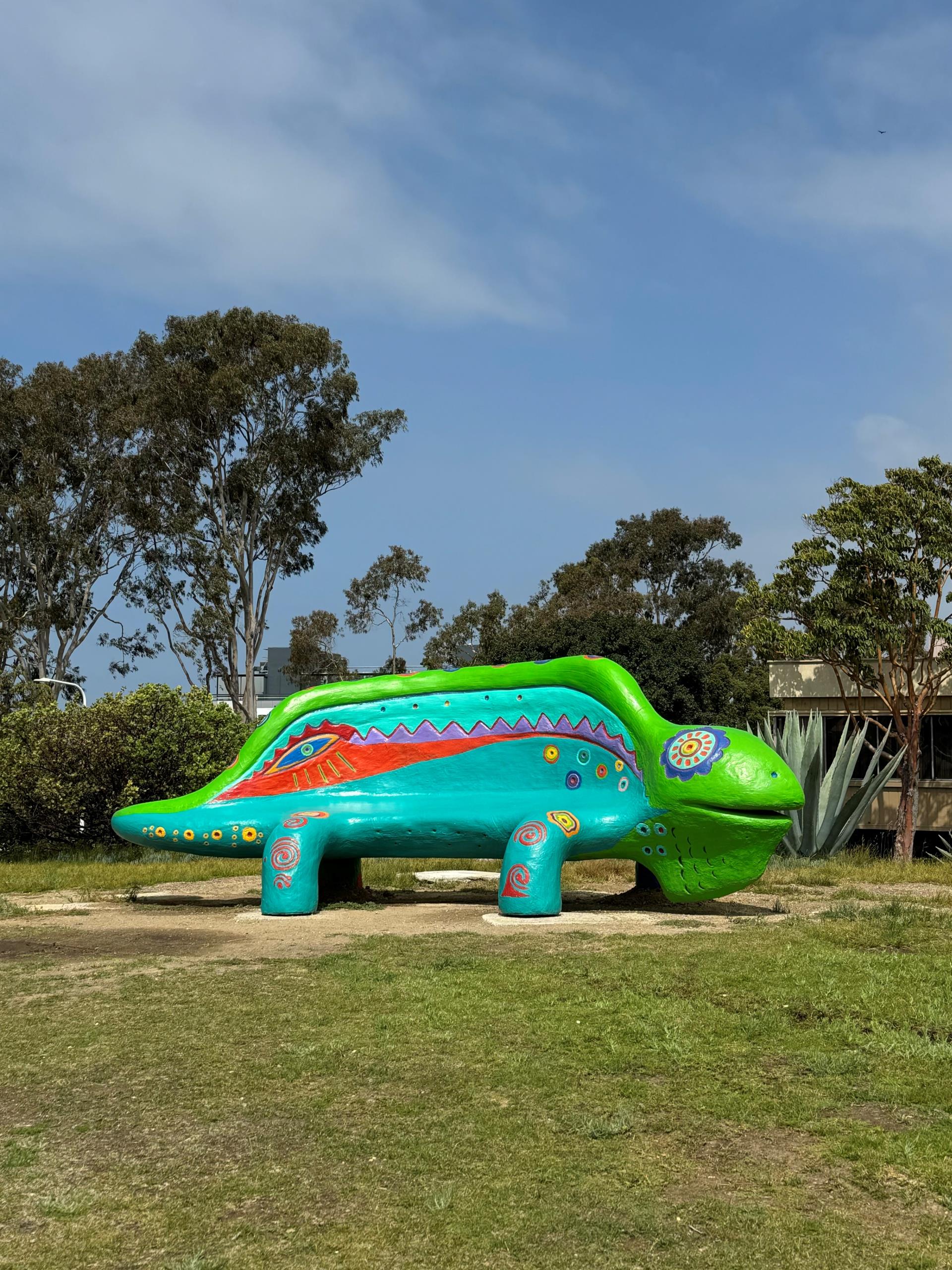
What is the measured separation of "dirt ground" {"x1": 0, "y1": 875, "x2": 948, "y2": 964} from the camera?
9375 millimetres

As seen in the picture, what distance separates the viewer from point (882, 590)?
21.7 m

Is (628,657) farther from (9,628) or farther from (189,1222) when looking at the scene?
(189,1222)

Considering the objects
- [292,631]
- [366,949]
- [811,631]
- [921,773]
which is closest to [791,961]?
[366,949]

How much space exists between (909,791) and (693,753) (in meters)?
13.8

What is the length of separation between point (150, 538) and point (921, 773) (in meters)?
21.1

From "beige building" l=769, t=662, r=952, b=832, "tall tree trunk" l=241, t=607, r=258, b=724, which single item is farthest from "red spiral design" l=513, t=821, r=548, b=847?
"tall tree trunk" l=241, t=607, r=258, b=724

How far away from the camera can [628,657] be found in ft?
90.0

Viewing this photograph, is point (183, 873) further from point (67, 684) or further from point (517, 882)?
point (67, 684)

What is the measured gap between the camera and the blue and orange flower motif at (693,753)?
10.5 meters

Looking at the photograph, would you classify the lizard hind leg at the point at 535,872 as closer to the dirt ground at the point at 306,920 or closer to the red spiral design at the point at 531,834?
the red spiral design at the point at 531,834

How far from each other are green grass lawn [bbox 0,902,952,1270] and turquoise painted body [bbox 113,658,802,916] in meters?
2.43

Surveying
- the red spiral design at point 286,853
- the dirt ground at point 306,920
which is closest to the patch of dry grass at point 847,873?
the dirt ground at point 306,920

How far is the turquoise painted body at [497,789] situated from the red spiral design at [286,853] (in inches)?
0.6

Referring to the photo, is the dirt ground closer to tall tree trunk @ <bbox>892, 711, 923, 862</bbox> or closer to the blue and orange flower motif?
the blue and orange flower motif
